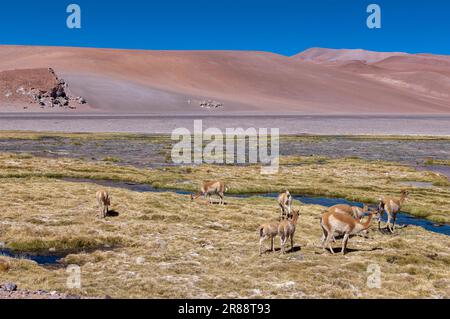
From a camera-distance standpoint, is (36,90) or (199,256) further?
(36,90)

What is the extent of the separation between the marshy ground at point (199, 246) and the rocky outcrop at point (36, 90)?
11541 cm

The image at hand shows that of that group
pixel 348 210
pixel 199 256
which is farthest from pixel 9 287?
pixel 348 210

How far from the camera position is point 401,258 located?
1493 centimetres

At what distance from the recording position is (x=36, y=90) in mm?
140000

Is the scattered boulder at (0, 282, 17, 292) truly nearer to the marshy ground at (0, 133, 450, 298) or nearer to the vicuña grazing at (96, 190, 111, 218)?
the marshy ground at (0, 133, 450, 298)

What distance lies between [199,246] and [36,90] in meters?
136

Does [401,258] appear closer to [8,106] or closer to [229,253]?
[229,253]

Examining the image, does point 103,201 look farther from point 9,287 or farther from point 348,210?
point 348,210

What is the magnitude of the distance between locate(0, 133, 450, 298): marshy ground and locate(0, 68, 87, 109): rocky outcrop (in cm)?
11541

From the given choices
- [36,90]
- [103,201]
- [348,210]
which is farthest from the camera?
[36,90]

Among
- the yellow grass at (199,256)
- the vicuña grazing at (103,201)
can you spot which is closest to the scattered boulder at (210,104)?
the yellow grass at (199,256)

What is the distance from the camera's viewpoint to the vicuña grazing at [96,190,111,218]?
19.1 metres
